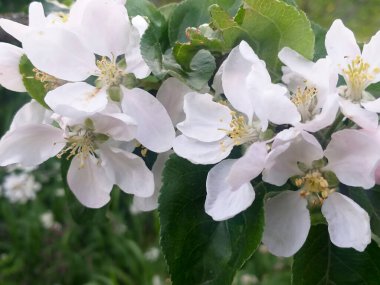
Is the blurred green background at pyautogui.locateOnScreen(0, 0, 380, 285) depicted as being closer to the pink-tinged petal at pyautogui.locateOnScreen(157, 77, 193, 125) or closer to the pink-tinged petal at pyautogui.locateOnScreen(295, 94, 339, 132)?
the pink-tinged petal at pyautogui.locateOnScreen(157, 77, 193, 125)

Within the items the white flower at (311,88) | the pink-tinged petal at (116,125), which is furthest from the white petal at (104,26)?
the white flower at (311,88)

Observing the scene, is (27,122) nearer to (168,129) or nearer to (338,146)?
(168,129)

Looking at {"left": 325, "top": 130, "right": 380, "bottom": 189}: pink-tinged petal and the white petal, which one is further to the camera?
the white petal

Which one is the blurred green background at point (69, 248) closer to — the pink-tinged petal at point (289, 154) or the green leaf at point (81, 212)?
the green leaf at point (81, 212)

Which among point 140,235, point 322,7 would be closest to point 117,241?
point 140,235

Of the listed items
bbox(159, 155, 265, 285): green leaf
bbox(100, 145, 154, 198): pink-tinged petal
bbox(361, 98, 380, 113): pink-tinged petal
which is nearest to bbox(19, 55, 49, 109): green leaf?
bbox(100, 145, 154, 198): pink-tinged petal

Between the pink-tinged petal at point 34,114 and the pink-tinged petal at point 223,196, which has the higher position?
the pink-tinged petal at point 223,196

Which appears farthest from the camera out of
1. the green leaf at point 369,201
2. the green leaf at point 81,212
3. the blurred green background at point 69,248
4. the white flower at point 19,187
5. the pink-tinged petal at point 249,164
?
the white flower at point 19,187
